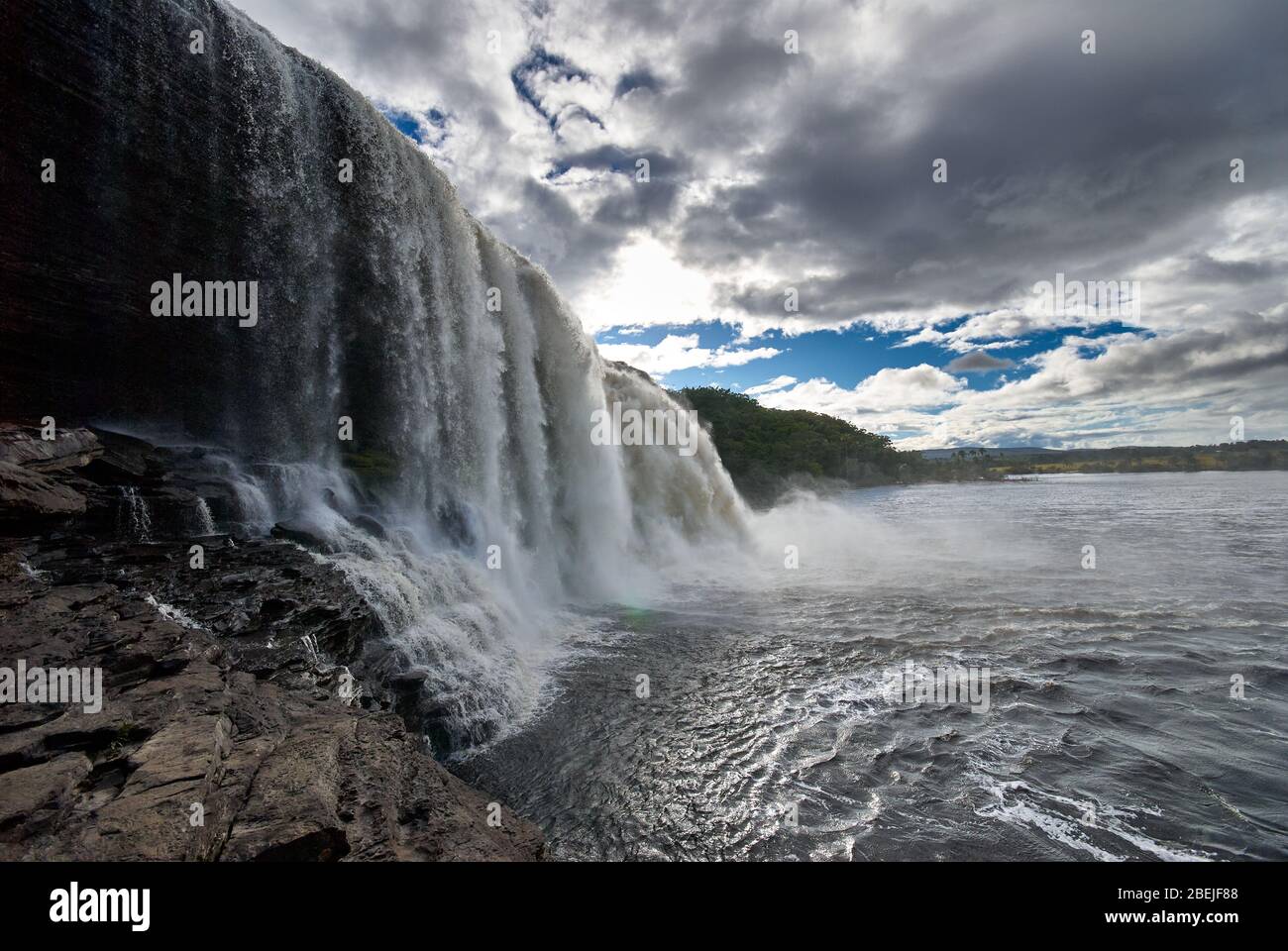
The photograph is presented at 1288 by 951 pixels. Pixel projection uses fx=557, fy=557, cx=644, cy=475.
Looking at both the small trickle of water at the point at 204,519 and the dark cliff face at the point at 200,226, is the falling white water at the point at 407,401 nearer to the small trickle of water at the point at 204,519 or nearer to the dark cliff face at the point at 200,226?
the dark cliff face at the point at 200,226

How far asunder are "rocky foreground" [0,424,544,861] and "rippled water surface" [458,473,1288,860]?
1.95 metres

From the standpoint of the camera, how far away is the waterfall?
32.7 ft

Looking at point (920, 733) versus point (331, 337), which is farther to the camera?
point (331, 337)

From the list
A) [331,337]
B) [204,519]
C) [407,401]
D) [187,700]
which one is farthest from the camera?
[331,337]

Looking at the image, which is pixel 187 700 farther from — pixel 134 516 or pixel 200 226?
pixel 200 226

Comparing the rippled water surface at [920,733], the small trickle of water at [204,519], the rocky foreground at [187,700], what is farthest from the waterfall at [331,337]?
the rippled water surface at [920,733]

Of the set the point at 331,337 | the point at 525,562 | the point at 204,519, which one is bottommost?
the point at 525,562

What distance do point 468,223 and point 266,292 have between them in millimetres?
5548

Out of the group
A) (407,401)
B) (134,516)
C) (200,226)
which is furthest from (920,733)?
(200,226)

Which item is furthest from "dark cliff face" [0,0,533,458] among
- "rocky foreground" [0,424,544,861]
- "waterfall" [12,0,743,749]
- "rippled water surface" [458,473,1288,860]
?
"rippled water surface" [458,473,1288,860]

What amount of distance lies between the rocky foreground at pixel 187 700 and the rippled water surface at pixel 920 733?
1.95 m

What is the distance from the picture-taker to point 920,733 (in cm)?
733

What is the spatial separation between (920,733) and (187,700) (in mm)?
8032
